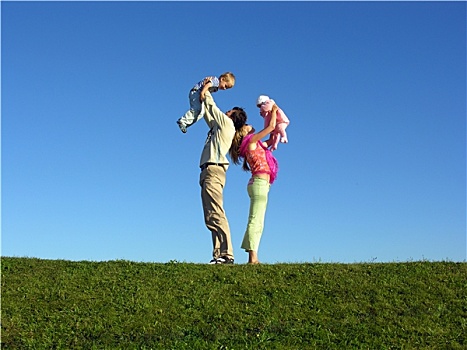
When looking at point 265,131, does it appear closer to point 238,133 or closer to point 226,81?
point 238,133

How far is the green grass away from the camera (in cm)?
1054

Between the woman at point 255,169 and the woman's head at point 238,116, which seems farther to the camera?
the woman's head at point 238,116

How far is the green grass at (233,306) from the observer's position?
34.6ft

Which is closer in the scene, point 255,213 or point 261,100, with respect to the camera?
point 255,213

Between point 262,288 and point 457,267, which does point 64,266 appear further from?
point 457,267

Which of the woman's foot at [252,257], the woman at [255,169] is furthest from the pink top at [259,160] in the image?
the woman's foot at [252,257]

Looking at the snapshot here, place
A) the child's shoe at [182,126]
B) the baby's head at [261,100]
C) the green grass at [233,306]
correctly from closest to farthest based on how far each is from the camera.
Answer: the green grass at [233,306], the child's shoe at [182,126], the baby's head at [261,100]

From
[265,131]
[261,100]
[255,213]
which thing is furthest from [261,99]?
[255,213]

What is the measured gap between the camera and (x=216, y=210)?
13883 mm

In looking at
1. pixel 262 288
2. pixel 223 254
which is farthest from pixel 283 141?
pixel 262 288

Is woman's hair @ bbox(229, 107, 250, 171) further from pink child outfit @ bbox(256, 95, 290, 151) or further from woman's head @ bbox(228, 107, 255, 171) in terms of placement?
pink child outfit @ bbox(256, 95, 290, 151)

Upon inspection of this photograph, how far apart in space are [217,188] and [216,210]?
44 centimetres

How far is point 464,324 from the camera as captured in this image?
11297mm

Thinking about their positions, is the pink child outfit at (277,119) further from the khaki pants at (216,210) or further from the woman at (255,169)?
the khaki pants at (216,210)
